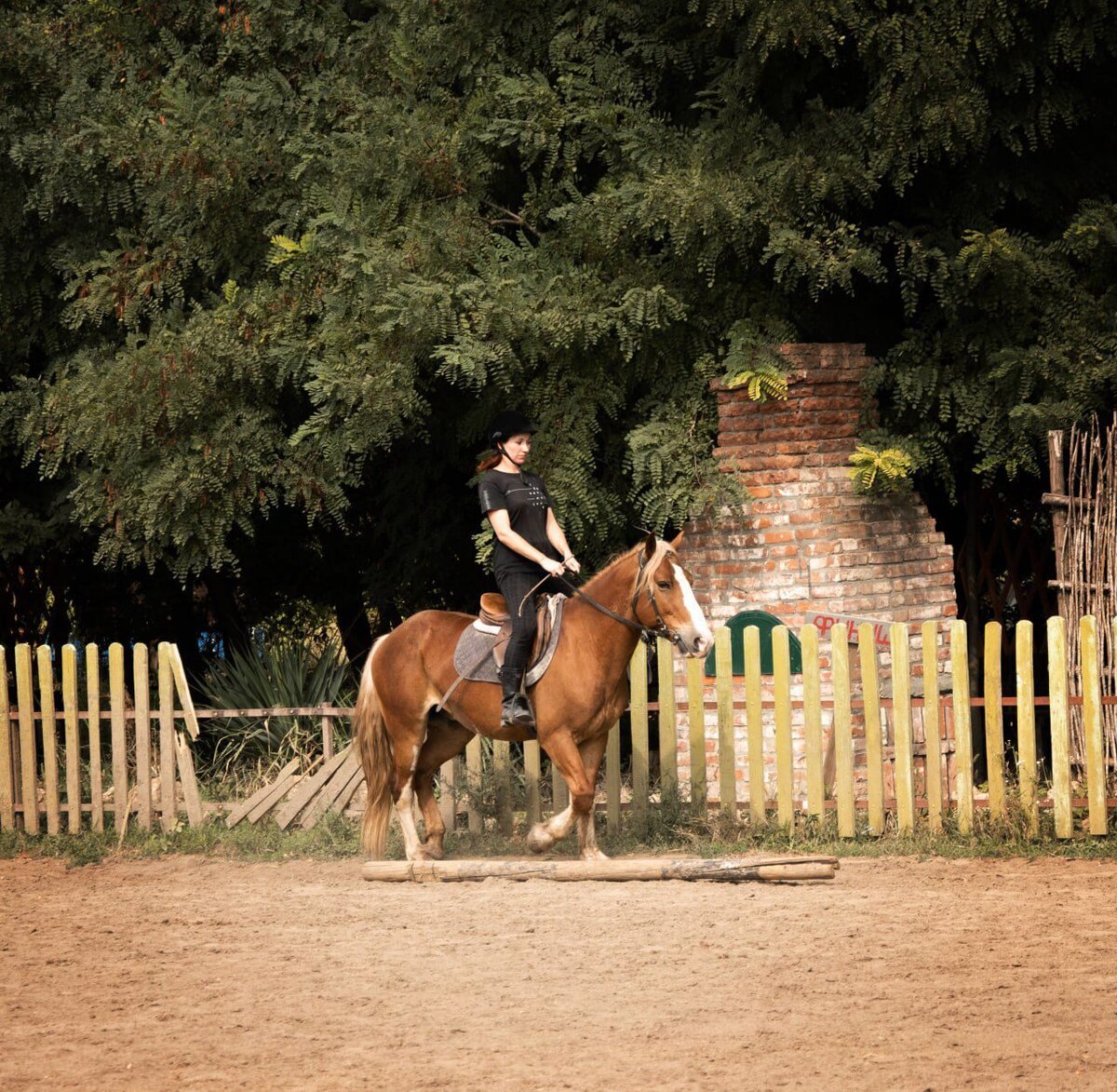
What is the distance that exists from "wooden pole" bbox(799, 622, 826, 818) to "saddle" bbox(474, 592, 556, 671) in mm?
1617

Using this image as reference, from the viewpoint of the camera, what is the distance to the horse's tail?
10.2m

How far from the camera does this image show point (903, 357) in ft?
37.9

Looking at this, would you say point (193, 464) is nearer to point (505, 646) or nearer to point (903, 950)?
point (505, 646)

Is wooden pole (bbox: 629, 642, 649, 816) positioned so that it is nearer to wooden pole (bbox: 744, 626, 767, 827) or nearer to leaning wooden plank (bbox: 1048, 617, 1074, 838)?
wooden pole (bbox: 744, 626, 767, 827)

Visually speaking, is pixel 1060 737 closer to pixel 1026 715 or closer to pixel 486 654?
pixel 1026 715

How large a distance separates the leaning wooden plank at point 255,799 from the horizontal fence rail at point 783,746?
0.26 metres

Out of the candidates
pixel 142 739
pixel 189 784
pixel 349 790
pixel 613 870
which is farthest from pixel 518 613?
pixel 142 739

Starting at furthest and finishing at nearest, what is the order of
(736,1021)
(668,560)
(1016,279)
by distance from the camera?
(1016,279) → (668,560) → (736,1021)

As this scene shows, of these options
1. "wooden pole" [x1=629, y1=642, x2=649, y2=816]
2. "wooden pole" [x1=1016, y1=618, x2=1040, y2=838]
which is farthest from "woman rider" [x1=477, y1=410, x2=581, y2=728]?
"wooden pole" [x1=1016, y1=618, x2=1040, y2=838]

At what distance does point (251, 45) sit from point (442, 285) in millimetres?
3461

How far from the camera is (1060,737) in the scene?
9492 millimetres

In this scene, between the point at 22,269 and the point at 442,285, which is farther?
the point at 22,269

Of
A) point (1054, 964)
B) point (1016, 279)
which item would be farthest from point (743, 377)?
point (1054, 964)

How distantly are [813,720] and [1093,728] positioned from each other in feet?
5.34
